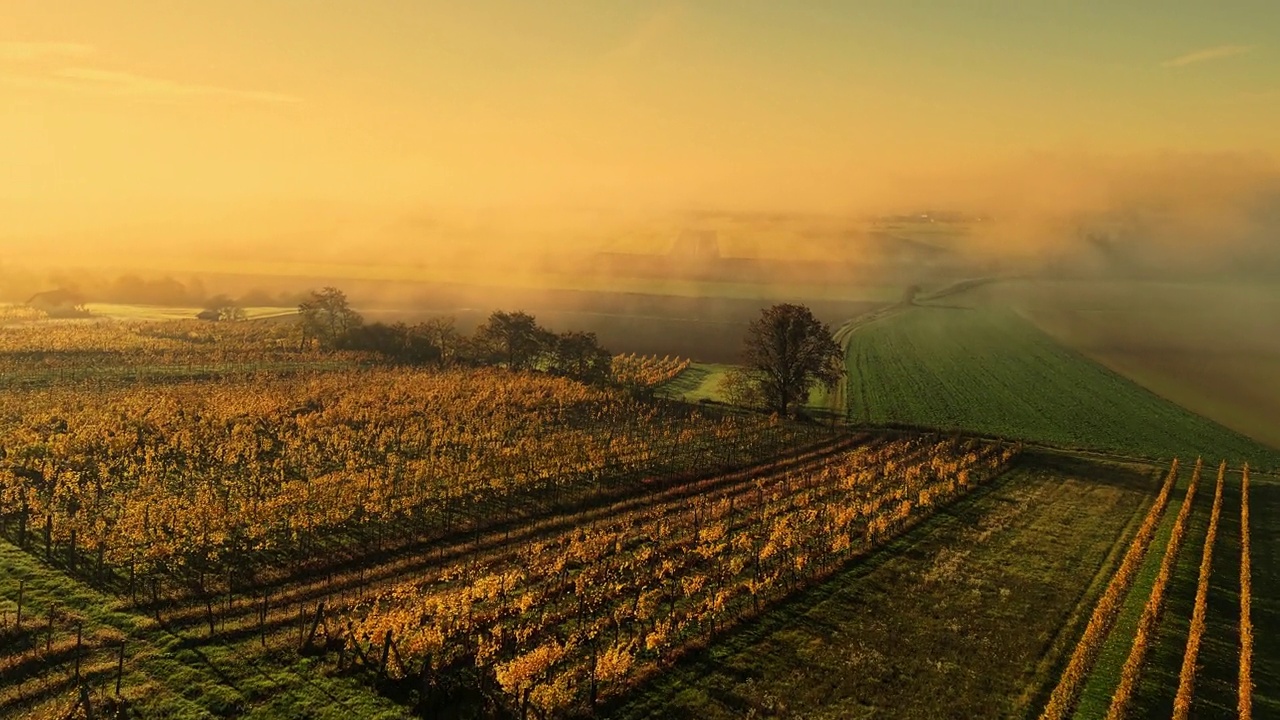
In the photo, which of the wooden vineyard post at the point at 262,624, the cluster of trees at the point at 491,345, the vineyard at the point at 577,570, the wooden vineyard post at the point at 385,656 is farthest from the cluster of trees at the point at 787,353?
the wooden vineyard post at the point at 385,656

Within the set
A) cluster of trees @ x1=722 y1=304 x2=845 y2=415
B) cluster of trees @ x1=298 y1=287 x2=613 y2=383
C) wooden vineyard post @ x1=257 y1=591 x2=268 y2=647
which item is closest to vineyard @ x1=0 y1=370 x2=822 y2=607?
wooden vineyard post @ x1=257 y1=591 x2=268 y2=647

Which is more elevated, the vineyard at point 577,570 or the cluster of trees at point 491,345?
the cluster of trees at point 491,345

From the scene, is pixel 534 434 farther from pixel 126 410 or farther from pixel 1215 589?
pixel 1215 589

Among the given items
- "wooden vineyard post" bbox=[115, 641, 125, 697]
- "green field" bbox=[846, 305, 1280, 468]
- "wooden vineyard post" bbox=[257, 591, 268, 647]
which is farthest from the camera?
"green field" bbox=[846, 305, 1280, 468]

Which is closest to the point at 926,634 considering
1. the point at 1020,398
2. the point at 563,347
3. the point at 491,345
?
the point at 1020,398

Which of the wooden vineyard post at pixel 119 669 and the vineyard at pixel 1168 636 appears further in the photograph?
the vineyard at pixel 1168 636

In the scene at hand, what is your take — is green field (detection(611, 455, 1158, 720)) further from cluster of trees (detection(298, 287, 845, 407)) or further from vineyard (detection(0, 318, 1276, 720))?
cluster of trees (detection(298, 287, 845, 407))

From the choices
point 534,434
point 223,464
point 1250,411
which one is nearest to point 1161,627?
point 534,434

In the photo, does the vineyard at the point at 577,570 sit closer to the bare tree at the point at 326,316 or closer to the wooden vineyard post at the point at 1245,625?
the wooden vineyard post at the point at 1245,625
